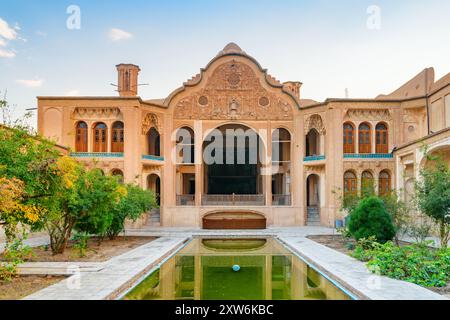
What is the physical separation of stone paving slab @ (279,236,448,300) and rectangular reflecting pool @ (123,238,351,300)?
10.9 inches

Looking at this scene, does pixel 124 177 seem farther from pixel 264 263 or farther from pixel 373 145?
pixel 373 145

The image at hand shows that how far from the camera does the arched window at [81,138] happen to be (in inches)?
886

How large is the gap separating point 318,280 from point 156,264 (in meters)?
4.58

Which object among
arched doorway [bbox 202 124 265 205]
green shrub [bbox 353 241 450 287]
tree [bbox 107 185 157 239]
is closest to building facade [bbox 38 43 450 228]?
arched doorway [bbox 202 124 265 205]

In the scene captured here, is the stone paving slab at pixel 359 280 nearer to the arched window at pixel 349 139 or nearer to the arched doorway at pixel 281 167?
the arched window at pixel 349 139

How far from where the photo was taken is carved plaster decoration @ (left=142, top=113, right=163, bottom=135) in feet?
73.9

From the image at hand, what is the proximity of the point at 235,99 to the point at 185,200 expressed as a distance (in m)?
6.79

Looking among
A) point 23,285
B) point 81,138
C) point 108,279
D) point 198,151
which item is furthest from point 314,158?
point 23,285

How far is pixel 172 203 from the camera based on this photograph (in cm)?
2255

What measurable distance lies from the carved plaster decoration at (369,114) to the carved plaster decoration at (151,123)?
35.4 ft

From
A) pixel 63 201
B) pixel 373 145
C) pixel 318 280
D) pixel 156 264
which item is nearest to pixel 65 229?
pixel 63 201

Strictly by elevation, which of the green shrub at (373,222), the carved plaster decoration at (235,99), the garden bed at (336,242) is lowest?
the garden bed at (336,242)

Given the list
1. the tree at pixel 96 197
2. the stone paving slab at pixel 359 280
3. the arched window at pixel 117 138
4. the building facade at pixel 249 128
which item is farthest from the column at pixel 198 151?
the stone paving slab at pixel 359 280

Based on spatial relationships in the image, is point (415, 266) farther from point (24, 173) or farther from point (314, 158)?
point (314, 158)
